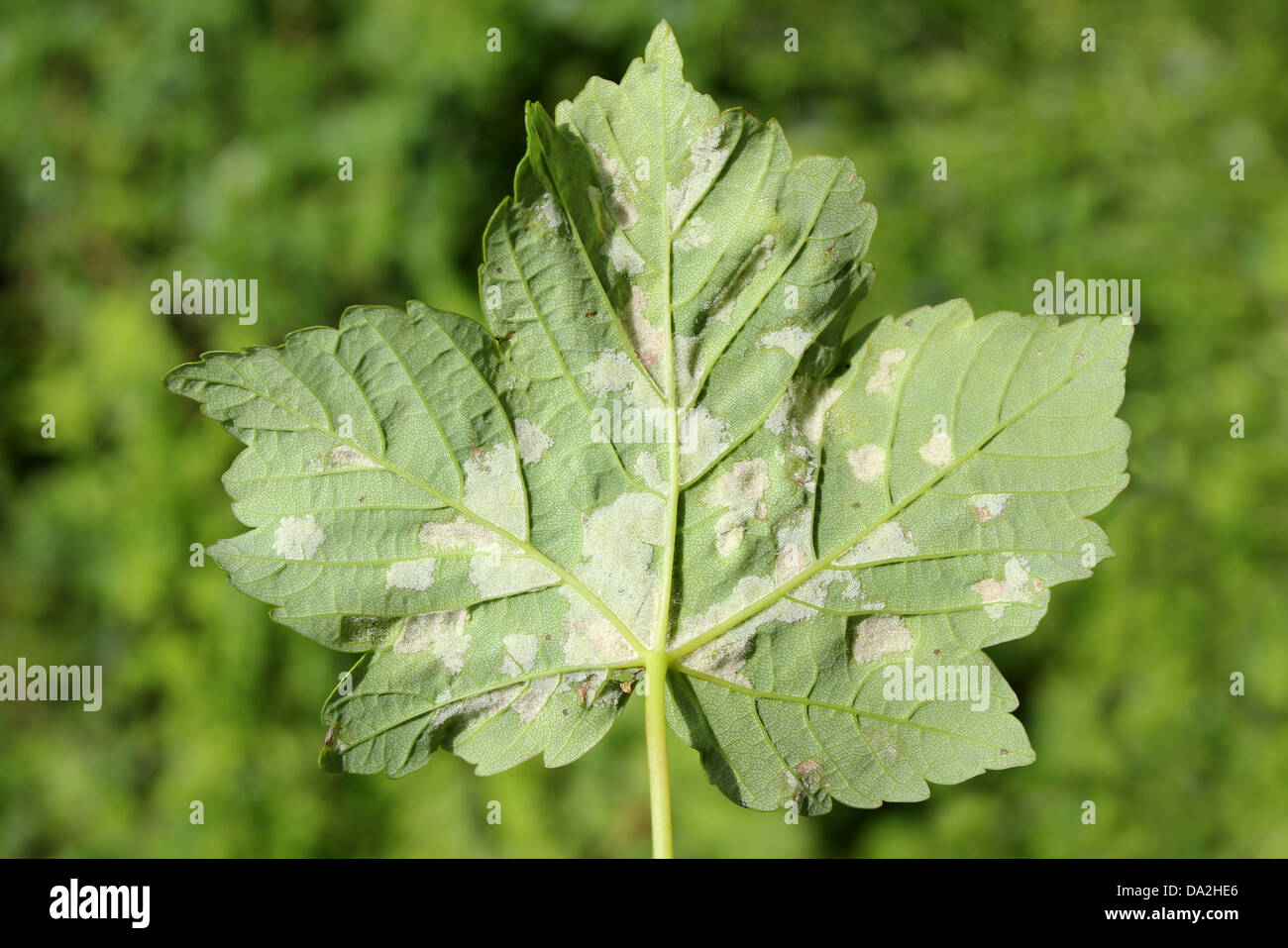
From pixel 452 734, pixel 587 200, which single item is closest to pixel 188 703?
pixel 452 734

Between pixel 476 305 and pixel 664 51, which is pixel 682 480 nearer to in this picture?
pixel 664 51

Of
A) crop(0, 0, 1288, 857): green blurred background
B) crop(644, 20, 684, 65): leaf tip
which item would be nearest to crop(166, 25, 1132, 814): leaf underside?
crop(644, 20, 684, 65): leaf tip

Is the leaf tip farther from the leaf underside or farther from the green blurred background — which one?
the green blurred background

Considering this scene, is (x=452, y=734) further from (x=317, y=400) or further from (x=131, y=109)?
(x=131, y=109)

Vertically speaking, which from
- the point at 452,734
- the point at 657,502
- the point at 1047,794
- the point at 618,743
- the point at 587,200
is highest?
the point at 587,200

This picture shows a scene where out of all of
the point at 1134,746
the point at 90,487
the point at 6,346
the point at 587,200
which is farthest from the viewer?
the point at 6,346

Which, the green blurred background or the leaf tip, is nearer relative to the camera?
the leaf tip

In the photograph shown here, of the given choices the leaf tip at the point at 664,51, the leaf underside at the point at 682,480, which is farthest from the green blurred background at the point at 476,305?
the leaf tip at the point at 664,51
